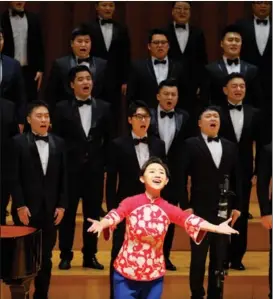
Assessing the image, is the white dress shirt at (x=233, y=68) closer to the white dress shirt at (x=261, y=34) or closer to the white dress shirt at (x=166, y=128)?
the white dress shirt at (x=261, y=34)

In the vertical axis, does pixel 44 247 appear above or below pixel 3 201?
below

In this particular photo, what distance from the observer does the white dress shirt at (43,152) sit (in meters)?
5.27

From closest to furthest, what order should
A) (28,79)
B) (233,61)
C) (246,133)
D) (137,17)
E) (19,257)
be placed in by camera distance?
(19,257), (246,133), (233,61), (28,79), (137,17)

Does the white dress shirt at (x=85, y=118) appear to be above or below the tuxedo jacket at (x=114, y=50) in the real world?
below

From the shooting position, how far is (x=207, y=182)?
5316mm

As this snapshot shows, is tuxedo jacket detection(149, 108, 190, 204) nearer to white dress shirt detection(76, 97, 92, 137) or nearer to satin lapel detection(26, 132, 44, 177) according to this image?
white dress shirt detection(76, 97, 92, 137)

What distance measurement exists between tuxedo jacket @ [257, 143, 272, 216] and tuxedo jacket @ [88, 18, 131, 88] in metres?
1.63

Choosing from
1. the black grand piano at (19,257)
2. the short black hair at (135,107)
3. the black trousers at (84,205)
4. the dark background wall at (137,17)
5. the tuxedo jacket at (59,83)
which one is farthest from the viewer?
the dark background wall at (137,17)

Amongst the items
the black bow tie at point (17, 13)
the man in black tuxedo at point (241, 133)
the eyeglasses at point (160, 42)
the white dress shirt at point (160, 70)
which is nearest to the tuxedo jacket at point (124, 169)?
the man in black tuxedo at point (241, 133)

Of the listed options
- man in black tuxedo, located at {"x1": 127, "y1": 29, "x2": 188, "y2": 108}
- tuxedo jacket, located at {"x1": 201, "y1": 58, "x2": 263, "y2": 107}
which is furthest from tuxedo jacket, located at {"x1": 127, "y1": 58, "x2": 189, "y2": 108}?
tuxedo jacket, located at {"x1": 201, "y1": 58, "x2": 263, "y2": 107}

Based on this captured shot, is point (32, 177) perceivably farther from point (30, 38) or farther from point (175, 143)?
point (30, 38)

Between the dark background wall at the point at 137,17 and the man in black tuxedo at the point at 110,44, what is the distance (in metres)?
1.02

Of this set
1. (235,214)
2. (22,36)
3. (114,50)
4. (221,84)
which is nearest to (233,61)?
(221,84)

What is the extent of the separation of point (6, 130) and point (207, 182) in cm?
132
